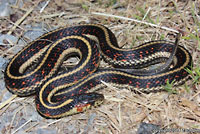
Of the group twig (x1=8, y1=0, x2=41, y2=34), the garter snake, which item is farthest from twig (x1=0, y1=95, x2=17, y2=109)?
twig (x1=8, y1=0, x2=41, y2=34)

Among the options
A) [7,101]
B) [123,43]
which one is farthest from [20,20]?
[123,43]

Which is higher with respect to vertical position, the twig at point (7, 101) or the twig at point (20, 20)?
the twig at point (20, 20)

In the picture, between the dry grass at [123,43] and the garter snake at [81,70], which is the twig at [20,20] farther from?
the garter snake at [81,70]

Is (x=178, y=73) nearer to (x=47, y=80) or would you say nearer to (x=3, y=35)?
(x=47, y=80)

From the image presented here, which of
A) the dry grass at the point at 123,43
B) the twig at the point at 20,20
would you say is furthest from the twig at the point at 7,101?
the twig at the point at 20,20

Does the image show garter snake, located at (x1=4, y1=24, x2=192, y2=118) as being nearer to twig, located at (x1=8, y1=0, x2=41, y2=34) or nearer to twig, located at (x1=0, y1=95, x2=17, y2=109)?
twig, located at (x1=0, y1=95, x2=17, y2=109)

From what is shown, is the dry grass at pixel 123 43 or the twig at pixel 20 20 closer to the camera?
the dry grass at pixel 123 43
